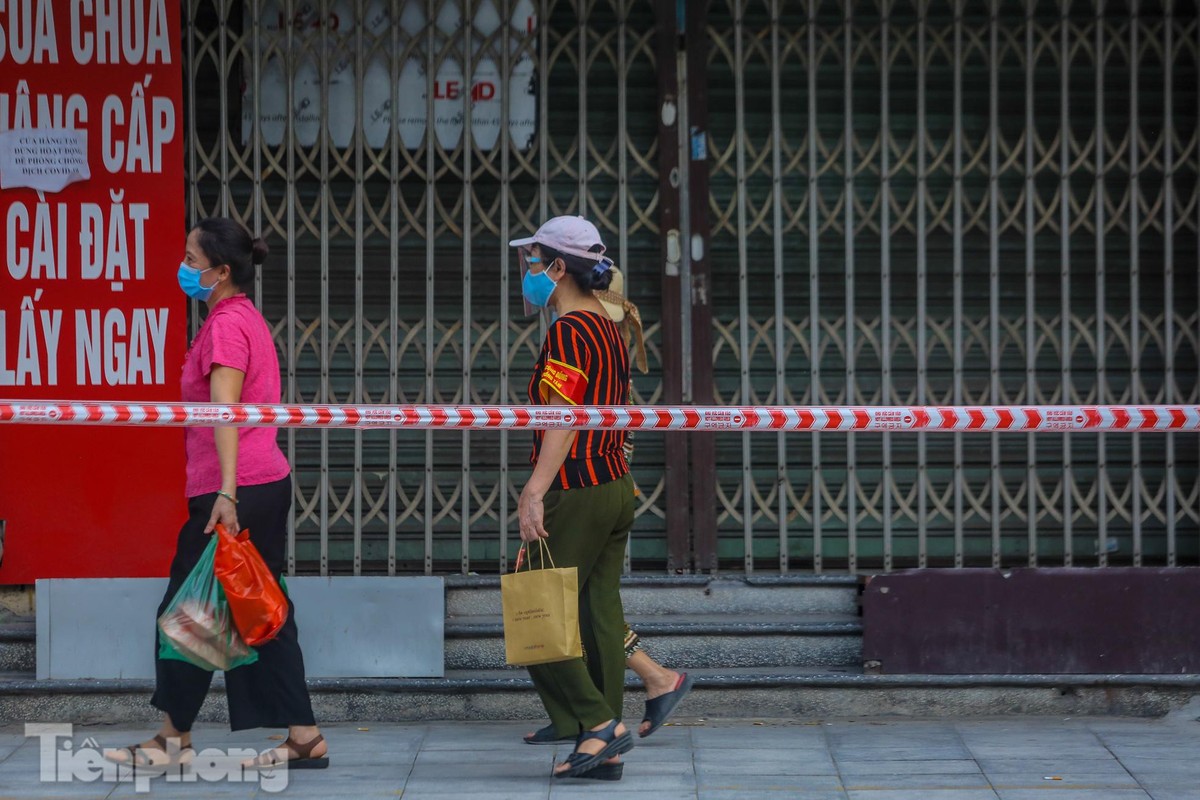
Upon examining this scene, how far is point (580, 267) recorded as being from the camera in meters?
4.83

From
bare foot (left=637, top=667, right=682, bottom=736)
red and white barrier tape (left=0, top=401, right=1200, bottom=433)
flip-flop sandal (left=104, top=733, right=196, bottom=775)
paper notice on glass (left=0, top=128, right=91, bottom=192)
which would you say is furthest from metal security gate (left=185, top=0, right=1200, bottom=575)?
flip-flop sandal (left=104, top=733, right=196, bottom=775)

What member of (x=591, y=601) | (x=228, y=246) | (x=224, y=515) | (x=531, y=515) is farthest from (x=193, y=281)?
(x=591, y=601)

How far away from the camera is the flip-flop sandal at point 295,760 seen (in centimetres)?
497

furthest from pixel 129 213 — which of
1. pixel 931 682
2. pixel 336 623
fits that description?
pixel 931 682

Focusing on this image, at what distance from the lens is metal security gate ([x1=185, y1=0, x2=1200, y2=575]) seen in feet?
21.3

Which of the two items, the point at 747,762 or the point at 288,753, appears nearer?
the point at 288,753

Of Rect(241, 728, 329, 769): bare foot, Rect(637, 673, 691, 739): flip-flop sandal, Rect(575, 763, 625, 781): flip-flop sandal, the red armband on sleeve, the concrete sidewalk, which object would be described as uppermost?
the red armband on sleeve

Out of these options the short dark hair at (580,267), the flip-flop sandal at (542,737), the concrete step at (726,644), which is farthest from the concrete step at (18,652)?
the short dark hair at (580,267)

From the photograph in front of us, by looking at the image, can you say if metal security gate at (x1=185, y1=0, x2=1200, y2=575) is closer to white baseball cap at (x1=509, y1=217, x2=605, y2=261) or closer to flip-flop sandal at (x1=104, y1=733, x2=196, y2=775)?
flip-flop sandal at (x1=104, y1=733, x2=196, y2=775)

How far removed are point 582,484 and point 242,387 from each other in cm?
117

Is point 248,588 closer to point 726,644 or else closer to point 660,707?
point 660,707

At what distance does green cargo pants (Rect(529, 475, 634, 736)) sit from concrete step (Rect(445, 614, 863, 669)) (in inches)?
44.1

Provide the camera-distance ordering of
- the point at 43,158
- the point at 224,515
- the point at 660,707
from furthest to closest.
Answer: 1. the point at 43,158
2. the point at 660,707
3. the point at 224,515

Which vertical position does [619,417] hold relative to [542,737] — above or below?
above
